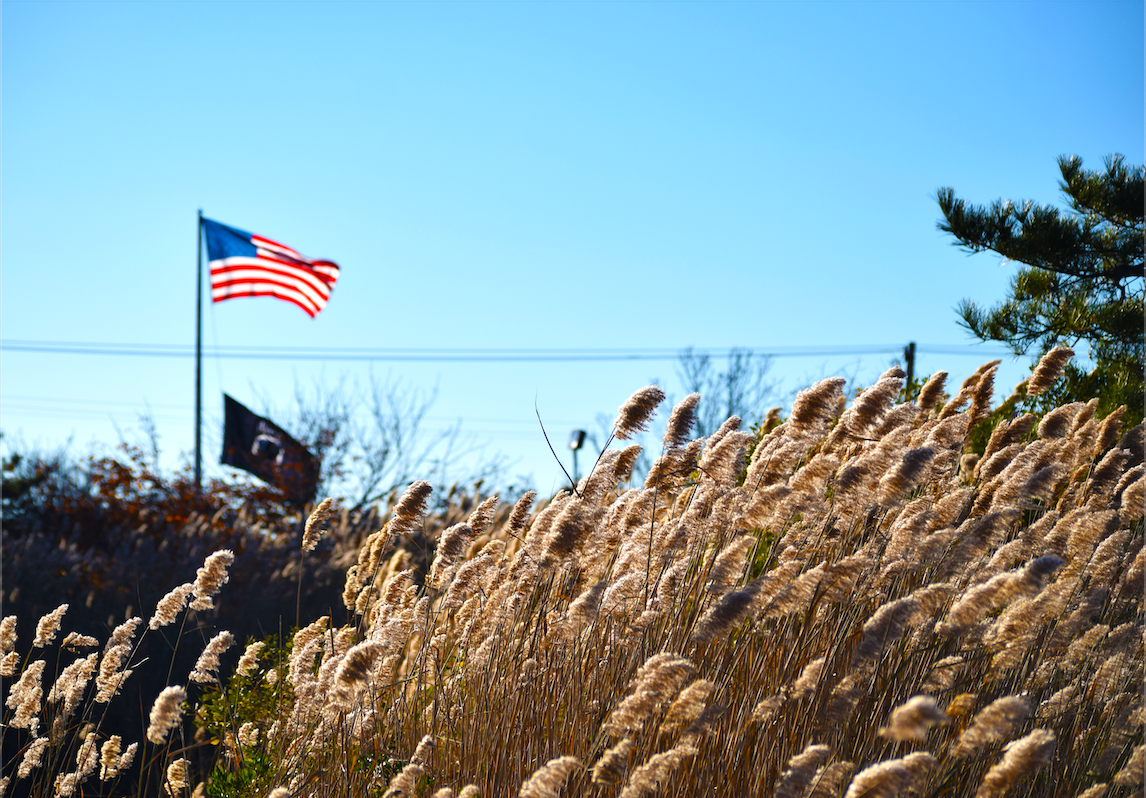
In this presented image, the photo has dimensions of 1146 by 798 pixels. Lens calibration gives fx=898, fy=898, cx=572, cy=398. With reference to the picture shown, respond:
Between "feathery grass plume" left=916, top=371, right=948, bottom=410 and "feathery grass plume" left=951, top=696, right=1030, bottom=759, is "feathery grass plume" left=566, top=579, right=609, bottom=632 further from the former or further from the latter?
"feathery grass plume" left=916, top=371, right=948, bottom=410

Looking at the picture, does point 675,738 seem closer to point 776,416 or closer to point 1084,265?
point 776,416

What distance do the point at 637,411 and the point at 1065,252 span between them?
7.14m

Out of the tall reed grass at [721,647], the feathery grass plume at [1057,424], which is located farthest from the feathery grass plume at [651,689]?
the feathery grass plume at [1057,424]

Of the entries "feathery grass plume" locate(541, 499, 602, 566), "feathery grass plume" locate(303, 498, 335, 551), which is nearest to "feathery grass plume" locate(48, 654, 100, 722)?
"feathery grass plume" locate(303, 498, 335, 551)

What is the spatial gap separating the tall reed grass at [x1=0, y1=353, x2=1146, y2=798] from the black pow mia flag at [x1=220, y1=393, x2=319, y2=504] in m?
14.3

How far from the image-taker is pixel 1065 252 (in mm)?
8133

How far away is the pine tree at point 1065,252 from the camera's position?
7895 mm

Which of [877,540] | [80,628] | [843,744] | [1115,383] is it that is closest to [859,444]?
[877,540]

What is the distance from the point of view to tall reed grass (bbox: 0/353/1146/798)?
2.02 m

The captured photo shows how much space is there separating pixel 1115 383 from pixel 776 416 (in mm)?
3212

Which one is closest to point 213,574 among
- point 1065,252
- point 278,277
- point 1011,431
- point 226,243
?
point 1011,431

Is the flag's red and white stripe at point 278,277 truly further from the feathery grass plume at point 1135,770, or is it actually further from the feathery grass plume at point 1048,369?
the feathery grass plume at point 1135,770

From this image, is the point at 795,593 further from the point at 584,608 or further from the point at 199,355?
the point at 199,355

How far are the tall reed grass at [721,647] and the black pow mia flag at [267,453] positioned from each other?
562 inches
